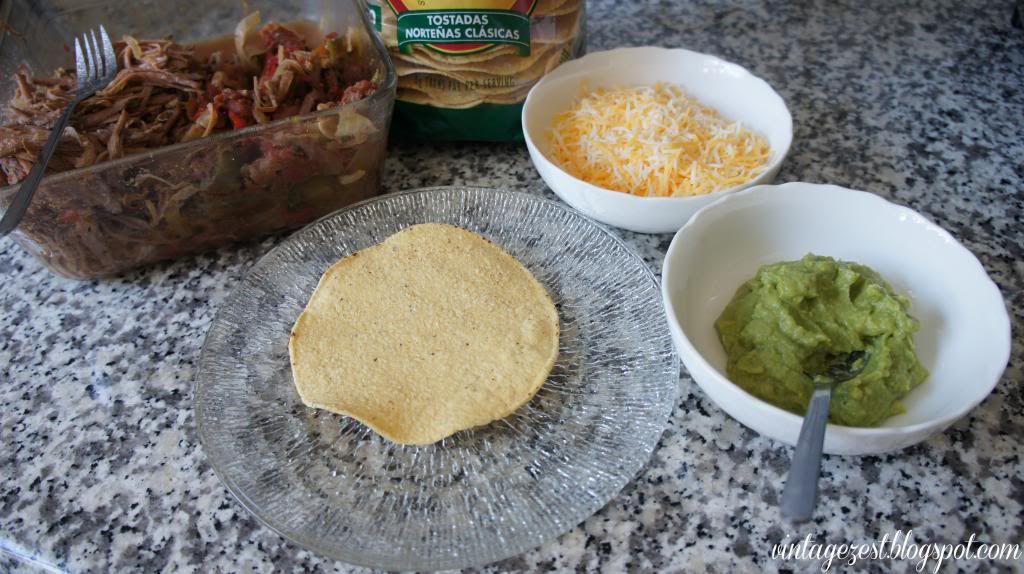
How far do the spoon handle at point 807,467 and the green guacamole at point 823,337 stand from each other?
0.23 ft

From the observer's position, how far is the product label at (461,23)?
4.28ft

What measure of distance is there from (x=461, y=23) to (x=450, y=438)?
77cm

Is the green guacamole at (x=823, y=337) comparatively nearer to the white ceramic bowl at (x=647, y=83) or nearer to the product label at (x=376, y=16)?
the white ceramic bowl at (x=647, y=83)

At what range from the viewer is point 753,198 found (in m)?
1.17

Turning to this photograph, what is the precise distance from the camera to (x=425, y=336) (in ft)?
3.66

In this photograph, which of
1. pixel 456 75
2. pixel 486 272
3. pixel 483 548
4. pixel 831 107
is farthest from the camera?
pixel 831 107

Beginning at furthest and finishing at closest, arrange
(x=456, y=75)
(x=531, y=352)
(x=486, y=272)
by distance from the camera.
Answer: (x=456, y=75) < (x=486, y=272) < (x=531, y=352)

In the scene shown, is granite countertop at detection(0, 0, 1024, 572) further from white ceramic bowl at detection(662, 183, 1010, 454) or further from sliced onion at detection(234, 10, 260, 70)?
sliced onion at detection(234, 10, 260, 70)

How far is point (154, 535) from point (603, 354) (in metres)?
0.68

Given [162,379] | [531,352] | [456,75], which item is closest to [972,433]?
[531,352]

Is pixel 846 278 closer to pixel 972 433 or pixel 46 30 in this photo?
pixel 972 433

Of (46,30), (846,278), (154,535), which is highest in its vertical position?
(46,30)

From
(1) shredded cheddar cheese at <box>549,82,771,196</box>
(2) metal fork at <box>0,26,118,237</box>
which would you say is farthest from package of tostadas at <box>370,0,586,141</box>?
(2) metal fork at <box>0,26,118,237</box>

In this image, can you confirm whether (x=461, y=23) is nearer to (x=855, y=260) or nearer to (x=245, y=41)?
(x=245, y=41)
